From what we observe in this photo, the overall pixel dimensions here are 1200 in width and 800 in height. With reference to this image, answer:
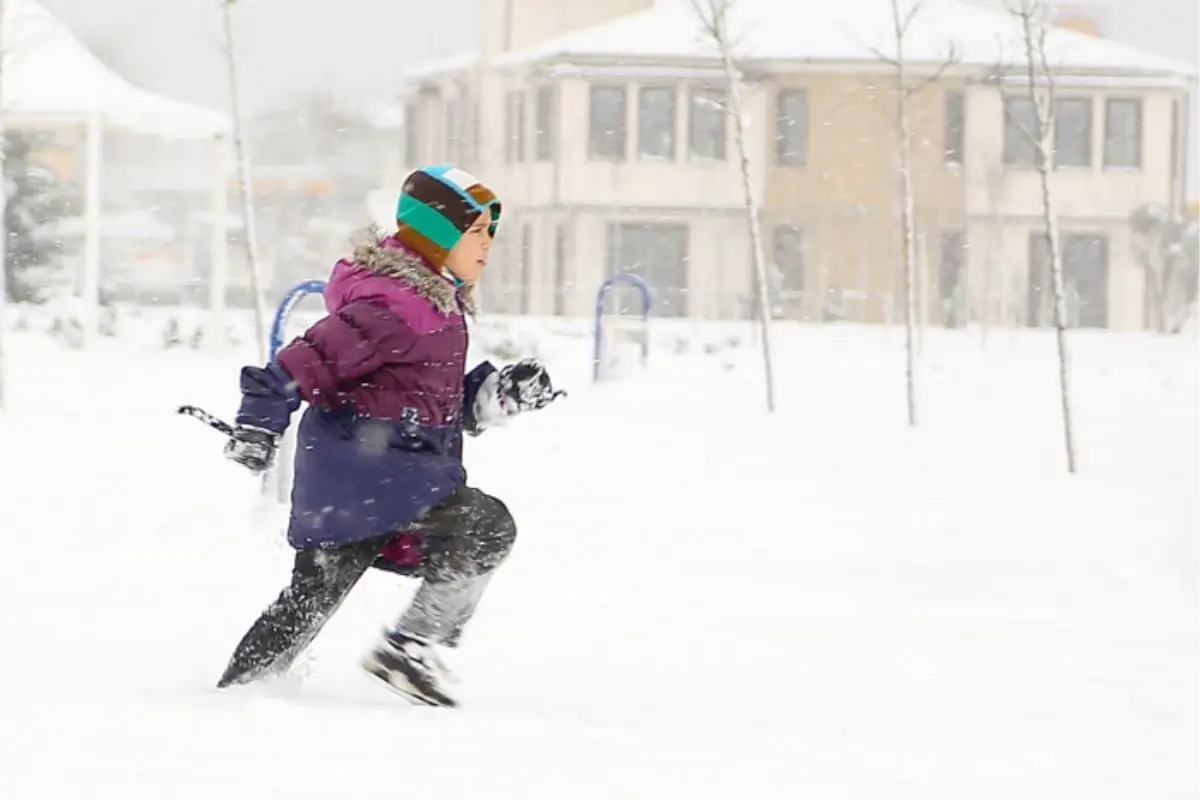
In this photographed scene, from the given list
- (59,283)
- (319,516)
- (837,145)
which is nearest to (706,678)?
(319,516)

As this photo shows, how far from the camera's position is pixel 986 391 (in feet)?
68.7

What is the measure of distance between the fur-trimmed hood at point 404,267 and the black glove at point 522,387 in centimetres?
20

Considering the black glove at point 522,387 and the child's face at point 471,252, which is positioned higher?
the child's face at point 471,252

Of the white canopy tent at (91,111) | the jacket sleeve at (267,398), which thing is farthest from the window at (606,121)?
the jacket sleeve at (267,398)

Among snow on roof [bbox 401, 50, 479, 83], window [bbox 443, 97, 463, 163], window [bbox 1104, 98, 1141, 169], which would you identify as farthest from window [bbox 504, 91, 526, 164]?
window [bbox 1104, 98, 1141, 169]

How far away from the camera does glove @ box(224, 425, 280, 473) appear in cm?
485

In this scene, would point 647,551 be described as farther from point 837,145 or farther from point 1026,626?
point 837,145

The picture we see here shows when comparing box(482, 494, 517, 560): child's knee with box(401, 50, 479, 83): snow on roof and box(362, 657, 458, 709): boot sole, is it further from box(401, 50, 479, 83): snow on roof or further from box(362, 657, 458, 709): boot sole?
box(401, 50, 479, 83): snow on roof

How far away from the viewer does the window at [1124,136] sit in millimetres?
38219

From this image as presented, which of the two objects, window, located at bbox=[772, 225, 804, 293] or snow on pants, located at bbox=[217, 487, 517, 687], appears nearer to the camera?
snow on pants, located at bbox=[217, 487, 517, 687]

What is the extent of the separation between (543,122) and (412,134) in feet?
20.1

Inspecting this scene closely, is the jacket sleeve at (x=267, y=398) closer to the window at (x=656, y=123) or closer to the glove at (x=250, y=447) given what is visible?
the glove at (x=250, y=447)

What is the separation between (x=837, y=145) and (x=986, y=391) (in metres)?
17.9

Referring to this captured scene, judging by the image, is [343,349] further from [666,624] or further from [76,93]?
[76,93]
